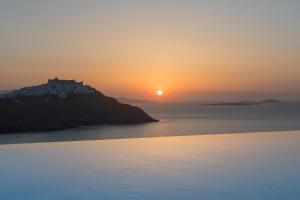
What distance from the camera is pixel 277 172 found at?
248 inches

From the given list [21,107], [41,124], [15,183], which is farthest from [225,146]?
[21,107]

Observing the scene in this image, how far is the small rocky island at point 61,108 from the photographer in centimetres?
4434

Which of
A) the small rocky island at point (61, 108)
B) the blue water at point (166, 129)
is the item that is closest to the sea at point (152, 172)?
the blue water at point (166, 129)

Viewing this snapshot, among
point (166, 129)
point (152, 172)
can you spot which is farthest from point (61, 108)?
point (152, 172)

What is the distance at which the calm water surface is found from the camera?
195 inches

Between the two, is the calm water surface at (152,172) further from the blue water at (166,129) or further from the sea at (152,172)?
the blue water at (166,129)

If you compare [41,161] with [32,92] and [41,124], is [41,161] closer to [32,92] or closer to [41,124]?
[41,124]

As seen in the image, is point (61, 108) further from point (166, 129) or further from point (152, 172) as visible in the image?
point (152, 172)

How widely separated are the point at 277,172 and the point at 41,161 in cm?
414

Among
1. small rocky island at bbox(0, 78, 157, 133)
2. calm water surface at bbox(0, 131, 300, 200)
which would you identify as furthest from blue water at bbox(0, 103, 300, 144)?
calm water surface at bbox(0, 131, 300, 200)

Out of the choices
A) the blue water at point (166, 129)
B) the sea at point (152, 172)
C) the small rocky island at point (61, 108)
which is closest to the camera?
the sea at point (152, 172)

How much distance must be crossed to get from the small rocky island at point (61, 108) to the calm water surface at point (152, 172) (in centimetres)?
3361

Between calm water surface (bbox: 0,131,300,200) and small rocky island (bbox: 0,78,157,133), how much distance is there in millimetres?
33608

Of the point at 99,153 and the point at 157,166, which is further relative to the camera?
the point at 99,153
